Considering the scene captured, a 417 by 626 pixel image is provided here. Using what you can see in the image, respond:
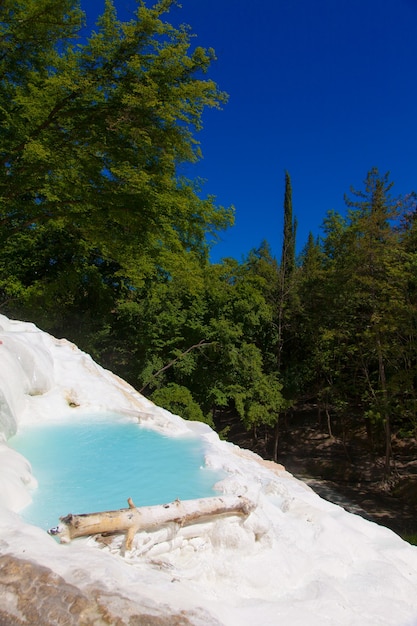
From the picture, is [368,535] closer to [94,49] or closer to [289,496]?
[289,496]

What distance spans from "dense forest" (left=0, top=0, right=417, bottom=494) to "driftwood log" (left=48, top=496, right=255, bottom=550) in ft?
18.3

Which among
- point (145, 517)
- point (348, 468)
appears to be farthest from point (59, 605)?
point (348, 468)

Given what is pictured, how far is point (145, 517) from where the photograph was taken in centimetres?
293

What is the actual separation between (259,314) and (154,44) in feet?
38.3

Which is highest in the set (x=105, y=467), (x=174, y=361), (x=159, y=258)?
(x=159, y=258)

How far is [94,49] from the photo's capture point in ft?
24.3

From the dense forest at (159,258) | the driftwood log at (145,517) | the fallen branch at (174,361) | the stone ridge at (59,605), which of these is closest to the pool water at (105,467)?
the driftwood log at (145,517)

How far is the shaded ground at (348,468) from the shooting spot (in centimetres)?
1297

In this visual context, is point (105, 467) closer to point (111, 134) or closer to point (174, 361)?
point (111, 134)

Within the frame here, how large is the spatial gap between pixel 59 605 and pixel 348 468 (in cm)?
1722

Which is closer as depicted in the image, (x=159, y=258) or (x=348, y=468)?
(x=159, y=258)

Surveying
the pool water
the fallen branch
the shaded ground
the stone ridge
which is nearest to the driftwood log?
the pool water

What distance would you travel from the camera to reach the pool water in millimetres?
3547

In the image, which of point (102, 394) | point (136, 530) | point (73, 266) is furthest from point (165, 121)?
point (136, 530)
